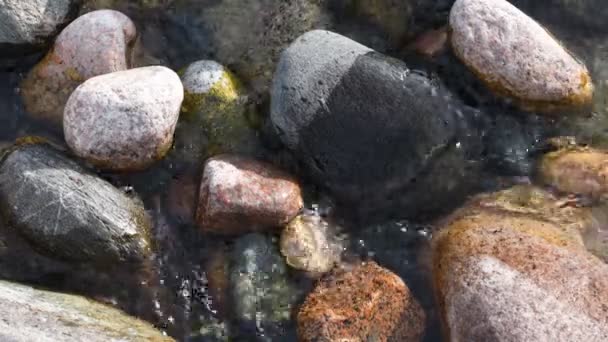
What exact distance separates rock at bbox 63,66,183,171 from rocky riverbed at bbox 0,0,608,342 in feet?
0.04

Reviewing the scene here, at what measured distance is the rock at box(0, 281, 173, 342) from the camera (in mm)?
2783

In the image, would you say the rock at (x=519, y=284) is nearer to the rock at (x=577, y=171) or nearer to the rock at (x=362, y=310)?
the rock at (x=362, y=310)

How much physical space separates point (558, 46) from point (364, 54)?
3.91 ft

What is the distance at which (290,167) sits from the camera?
3.77 metres

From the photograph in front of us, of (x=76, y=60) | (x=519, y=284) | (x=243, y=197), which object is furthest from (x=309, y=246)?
(x=76, y=60)

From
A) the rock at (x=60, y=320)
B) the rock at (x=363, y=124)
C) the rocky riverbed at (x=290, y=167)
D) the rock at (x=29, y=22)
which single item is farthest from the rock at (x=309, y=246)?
the rock at (x=29, y=22)

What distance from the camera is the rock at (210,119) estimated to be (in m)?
3.79

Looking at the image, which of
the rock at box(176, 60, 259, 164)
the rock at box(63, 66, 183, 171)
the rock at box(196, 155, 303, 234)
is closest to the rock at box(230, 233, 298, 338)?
the rock at box(196, 155, 303, 234)

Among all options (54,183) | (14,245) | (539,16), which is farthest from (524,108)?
(14,245)

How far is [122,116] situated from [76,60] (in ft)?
2.03

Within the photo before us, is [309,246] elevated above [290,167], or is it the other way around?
[290,167]

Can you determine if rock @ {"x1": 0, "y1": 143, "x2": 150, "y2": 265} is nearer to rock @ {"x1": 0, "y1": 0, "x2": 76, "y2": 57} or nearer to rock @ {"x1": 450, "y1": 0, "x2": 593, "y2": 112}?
rock @ {"x1": 0, "y1": 0, "x2": 76, "y2": 57}

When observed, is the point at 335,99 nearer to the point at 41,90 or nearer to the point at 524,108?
the point at 524,108

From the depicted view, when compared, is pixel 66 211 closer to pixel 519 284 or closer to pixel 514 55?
pixel 519 284
